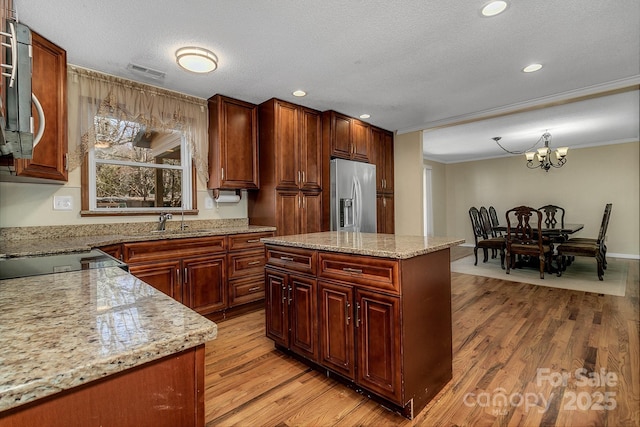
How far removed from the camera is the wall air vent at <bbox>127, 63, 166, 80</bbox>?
2.63 metres

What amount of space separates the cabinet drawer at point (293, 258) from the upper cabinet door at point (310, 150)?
153 cm

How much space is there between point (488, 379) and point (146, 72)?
358cm

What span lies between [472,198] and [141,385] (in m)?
8.77

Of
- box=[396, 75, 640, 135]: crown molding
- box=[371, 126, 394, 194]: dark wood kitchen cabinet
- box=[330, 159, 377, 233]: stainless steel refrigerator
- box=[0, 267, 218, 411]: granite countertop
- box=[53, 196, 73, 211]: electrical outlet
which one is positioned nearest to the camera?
box=[0, 267, 218, 411]: granite countertop

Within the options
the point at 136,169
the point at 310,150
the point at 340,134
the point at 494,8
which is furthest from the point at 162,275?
the point at 494,8

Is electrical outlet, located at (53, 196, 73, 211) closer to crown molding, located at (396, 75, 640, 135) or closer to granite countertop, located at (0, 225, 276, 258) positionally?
granite countertop, located at (0, 225, 276, 258)

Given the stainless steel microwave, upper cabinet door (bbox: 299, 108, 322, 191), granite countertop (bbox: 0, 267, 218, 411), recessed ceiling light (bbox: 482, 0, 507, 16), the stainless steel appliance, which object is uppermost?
recessed ceiling light (bbox: 482, 0, 507, 16)

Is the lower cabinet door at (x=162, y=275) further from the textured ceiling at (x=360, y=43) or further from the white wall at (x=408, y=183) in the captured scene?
the white wall at (x=408, y=183)

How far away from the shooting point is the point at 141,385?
550 mm

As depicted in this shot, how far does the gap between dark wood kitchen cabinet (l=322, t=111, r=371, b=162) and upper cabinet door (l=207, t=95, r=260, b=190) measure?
0.92 metres

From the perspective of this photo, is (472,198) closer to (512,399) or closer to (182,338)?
(512,399)

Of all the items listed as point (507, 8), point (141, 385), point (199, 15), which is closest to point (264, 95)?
point (199, 15)

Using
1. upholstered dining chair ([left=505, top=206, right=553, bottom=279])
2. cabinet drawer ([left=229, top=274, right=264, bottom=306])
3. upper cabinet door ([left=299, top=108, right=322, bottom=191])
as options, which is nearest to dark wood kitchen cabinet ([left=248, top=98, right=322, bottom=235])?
upper cabinet door ([left=299, top=108, right=322, bottom=191])

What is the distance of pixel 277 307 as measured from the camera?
7.38 feet
